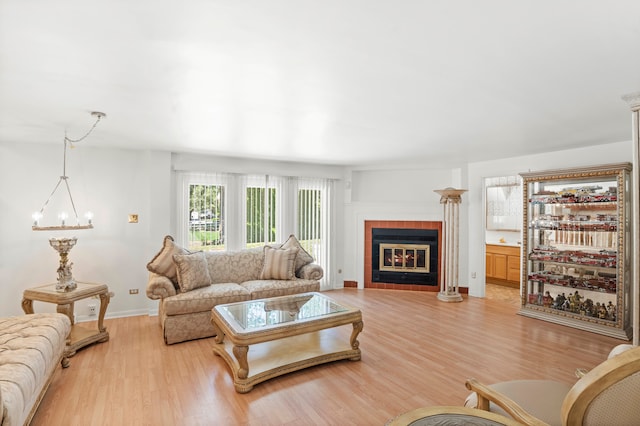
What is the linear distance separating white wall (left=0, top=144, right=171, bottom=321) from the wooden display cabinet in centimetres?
534

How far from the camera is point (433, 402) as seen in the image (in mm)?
2424

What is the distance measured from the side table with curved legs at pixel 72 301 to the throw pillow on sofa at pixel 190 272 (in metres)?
0.78

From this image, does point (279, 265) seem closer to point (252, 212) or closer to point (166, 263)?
point (252, 212)

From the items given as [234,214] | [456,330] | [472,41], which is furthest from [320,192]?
[472,41]

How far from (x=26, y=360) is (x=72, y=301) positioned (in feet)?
4.45

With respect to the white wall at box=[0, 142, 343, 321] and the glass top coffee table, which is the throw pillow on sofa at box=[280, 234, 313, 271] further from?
the white wall at box=[0, 142, 343, 321]

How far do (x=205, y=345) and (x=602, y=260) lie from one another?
4900mm

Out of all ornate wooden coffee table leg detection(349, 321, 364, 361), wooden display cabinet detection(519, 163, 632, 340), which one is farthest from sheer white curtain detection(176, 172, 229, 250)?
wooden display cabinet detection(519, 163, 632, 340)

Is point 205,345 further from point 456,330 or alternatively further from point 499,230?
point 499,230

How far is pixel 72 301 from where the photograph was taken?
324cm

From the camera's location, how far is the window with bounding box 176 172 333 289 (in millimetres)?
4953

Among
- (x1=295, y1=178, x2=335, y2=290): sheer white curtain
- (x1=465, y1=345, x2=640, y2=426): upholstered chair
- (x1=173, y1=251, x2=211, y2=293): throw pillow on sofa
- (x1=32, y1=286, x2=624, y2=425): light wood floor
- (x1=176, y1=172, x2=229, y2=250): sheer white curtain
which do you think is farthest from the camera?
(x1=295, y1=178, x2=335, y2=290): sheer white curtain

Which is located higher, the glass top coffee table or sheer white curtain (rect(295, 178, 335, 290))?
sheer white curtain (rect(295, 178, 335, 290))

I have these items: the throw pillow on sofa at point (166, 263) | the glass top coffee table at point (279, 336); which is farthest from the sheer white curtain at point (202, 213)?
the glass top coffee table at point (279, 336)
